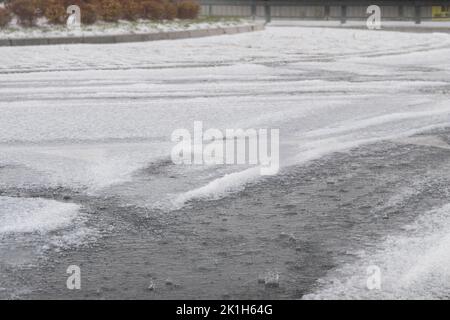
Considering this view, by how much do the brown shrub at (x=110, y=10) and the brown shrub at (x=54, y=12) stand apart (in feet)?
3.03

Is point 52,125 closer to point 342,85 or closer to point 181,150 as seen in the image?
point 181,150

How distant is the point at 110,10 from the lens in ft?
61.3

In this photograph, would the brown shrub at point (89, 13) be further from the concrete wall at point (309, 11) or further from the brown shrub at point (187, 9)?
the concrete wall at point (309, 11)

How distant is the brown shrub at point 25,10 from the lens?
1747 cm

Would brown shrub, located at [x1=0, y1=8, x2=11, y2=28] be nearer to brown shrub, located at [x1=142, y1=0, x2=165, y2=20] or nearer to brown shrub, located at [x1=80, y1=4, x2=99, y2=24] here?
brown shrub, located at [x1=80, y1=4, x2=99, y2=24]

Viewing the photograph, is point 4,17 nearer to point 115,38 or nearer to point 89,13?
point 89,13

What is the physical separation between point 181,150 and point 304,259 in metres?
2.67

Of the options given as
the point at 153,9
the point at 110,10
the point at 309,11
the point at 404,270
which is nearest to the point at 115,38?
the point at 110,10

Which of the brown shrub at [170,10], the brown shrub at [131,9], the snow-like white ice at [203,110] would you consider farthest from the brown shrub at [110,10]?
the snow-like white ice at [203,110]

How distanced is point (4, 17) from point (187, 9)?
5.36 m

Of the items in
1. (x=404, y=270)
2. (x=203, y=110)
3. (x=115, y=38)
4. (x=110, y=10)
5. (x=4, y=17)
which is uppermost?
(x=110, y=10)

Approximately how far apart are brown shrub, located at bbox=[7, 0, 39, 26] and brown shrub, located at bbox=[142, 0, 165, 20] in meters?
2.76

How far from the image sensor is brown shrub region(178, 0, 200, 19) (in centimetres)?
2102

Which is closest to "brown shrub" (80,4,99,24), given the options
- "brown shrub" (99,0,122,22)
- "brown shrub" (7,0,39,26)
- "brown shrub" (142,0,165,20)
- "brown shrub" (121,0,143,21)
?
"brown shrub" (99,0,122,22)
